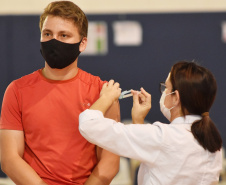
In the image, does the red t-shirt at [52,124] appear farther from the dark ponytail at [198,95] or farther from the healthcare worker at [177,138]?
the dark ponytail at [198,95]

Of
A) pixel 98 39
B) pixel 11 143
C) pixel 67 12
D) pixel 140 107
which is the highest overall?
pixel 67 12

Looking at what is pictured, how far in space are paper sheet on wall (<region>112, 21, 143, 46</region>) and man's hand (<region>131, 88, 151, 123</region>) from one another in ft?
4.50

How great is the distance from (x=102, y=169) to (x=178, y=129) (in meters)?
0.41

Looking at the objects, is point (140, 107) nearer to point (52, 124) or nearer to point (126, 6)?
point (52, 124)

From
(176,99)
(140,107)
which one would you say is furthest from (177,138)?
(140,107)

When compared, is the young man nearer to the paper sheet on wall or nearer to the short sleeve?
the short sleeve

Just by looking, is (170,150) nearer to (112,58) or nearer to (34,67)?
(112,58)

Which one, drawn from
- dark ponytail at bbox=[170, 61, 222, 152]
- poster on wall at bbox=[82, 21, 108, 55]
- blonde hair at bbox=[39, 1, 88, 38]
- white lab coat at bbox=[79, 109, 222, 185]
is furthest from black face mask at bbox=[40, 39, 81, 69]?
poster on wall at bbox=[82, 21, 108, 55]

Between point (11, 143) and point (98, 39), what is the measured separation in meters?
1.65

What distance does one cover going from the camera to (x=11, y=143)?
1653mm

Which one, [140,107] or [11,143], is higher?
[140,107]

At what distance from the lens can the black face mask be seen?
5.65ft

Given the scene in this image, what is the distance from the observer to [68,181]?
169 cm

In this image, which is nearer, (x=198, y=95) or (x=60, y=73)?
(x=198, y=95)
